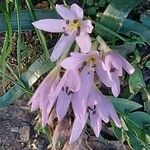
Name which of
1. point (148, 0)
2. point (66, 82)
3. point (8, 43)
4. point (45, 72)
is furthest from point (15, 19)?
point (148, 0)

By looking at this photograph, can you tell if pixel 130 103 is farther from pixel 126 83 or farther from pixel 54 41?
pixel 54 41

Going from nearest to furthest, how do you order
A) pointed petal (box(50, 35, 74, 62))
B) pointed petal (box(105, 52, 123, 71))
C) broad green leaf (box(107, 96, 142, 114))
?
pointed petal (box(105, 52, 123, 71)), pointed petal (box(50, 35, 74, 62)), broad green leaf (box(107, 96, 142, 114))

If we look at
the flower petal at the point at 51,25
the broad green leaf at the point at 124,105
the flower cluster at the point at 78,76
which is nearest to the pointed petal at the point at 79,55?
the flower cluster at the point at 78,76

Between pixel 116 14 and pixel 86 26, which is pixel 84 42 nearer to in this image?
pixel 86 26

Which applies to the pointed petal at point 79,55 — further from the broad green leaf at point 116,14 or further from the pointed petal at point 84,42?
the broad green leaf at point 116,14

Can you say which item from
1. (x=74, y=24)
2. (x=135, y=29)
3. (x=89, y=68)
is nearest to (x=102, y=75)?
(x=89, y=68)

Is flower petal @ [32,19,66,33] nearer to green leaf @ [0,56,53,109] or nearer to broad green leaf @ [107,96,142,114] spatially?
green leaf @ [0,56,53,109]

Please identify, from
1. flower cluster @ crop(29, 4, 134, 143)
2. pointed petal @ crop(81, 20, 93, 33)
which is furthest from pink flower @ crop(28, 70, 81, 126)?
pointed petal @ crop(81, 20, 93, 33)

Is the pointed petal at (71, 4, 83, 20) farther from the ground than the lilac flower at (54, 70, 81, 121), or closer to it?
farther from the ground
